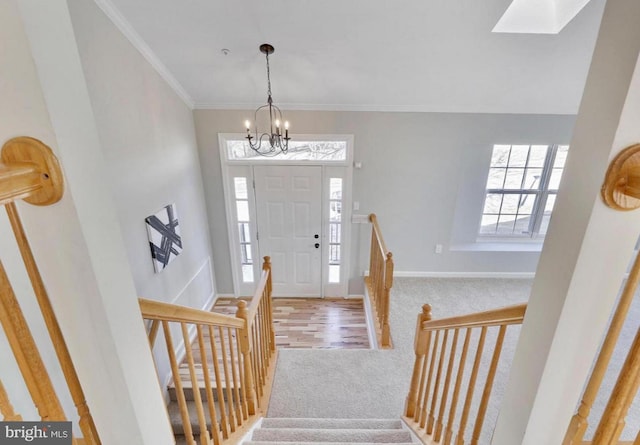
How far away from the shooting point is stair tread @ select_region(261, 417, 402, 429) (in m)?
1.94

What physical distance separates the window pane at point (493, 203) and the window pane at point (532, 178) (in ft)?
1.24

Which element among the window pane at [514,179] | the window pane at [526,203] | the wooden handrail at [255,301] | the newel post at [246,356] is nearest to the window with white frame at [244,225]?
the wooden handrail at [255,301]

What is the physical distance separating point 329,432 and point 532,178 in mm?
4030

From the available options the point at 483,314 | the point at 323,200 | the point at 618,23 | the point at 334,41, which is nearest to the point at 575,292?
the point at 483,314

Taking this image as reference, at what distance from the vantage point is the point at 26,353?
0.63m

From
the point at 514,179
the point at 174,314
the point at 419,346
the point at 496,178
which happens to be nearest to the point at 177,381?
the point at 174,314

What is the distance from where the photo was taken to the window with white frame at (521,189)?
12.4ft

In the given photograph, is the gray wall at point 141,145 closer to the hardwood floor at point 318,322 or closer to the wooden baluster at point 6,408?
the hardwood floor at point 318,322

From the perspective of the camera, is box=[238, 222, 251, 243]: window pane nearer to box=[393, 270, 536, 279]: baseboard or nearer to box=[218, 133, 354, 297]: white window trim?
box=[218, 133, 354, 297]: white window trim

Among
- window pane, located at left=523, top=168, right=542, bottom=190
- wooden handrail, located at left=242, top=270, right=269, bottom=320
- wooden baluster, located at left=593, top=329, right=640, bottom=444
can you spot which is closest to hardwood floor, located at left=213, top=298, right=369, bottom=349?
wooden handrail, located at left=242, top=270, right=269, bottom=320

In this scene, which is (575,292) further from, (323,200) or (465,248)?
(465,248)

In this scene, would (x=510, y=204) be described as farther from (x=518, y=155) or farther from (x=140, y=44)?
(x=140, y=44)

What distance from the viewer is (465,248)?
4059mm

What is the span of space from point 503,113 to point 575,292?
3.62 metres
